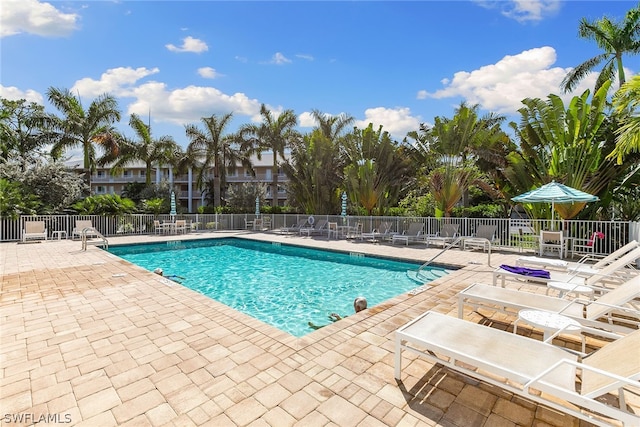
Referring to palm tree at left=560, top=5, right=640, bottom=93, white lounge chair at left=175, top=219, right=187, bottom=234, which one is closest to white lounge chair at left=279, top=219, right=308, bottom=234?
white lounge chair at left=175, top=219, right=187, bottom=234

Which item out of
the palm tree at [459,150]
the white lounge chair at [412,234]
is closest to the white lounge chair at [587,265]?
the white lounge chair at [412,234]

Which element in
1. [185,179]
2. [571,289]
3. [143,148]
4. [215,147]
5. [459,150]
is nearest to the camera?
[571,289]

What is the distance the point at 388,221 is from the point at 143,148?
2058cm

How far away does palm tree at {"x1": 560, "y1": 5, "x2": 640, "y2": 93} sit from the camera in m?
14.7

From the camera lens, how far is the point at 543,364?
231 cm

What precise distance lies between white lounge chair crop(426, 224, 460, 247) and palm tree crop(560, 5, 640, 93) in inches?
407

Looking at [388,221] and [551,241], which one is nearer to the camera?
[551,241]

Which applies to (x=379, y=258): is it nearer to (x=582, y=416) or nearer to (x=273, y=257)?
(x=273, y=257)

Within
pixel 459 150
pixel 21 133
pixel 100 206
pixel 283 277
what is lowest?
pixel 283 277

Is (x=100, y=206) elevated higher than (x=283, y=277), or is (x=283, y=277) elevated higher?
(x=100, y=206)

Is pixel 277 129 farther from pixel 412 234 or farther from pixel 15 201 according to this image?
pixel 15 201

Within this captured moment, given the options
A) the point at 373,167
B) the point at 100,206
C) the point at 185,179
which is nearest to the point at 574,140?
the point at 373,167

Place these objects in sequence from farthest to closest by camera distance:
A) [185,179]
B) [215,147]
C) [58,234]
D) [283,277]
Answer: [185,179]
[215,147]
[58,234]
[283,277]

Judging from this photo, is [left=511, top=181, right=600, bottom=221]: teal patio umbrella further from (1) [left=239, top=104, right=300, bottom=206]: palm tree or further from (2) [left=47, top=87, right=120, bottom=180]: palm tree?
(2) [left=47, top=87, right=120, bottom=180]: palm tree
